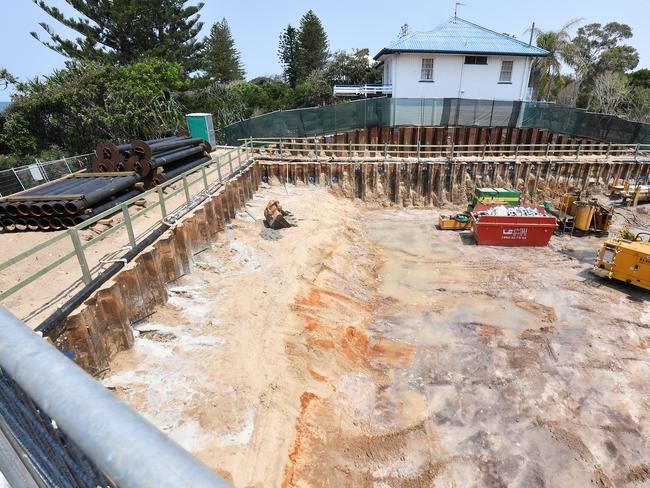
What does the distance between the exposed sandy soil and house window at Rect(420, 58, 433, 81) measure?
23790 millimetres

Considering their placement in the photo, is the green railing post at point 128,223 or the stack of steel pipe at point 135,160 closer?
the green railing post at point 128,223

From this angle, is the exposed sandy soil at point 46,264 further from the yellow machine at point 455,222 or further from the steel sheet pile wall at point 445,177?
the yellow machine at point 455,222

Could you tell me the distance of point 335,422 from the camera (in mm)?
7879

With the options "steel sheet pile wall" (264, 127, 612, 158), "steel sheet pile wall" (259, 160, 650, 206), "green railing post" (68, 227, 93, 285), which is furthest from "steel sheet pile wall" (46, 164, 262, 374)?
"steel sheet pile wall" (264, 127, 612, 158)

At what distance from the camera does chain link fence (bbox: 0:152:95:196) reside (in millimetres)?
14539

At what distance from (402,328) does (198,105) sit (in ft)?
80.5

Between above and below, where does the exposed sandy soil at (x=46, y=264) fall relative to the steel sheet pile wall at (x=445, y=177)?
above

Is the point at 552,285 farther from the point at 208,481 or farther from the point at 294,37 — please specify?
the point at 294,37

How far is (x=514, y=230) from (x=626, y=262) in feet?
14.1

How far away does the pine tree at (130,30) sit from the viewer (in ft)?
94.4

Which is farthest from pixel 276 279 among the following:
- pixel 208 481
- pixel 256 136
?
pixel 256 136

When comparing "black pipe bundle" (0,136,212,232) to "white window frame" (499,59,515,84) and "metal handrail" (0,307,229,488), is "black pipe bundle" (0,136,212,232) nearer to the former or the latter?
"metal handrail" (0,307,229,488)

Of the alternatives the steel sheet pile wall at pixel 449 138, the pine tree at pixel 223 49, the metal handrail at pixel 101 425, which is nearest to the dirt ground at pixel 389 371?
the metal handrail at pixel 101 425

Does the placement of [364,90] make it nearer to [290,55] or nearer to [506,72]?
[506,72]
